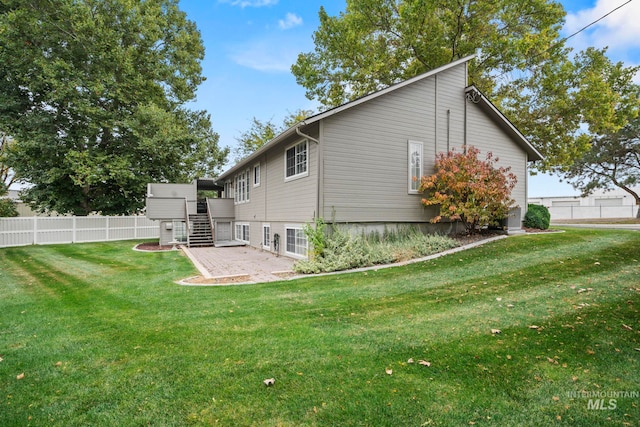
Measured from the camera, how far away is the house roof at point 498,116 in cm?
1253

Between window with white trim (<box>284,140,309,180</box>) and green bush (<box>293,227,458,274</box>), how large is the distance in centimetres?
238

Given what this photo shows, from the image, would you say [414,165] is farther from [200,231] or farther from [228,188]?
[228,188]

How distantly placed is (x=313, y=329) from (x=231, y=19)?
56.3 ft

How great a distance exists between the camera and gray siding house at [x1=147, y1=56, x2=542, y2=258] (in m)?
9.93

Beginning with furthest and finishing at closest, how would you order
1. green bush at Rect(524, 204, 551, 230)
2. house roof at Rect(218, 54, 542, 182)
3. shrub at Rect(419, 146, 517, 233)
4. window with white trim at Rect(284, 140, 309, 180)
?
green bush at Rect(524, 204, 551, 230) → window with white trim at Rect(284, 140, 309, 180) → shrub at Rect(419, 146, 517, 233) → house roof at Rect(218, 54, 542, 182)

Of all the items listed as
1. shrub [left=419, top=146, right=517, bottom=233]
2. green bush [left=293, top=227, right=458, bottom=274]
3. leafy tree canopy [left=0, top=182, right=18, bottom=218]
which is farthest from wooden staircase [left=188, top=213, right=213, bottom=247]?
shrub [left=419, top=146, right=517, bottom=233]

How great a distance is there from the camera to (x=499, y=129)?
1352 centimetres

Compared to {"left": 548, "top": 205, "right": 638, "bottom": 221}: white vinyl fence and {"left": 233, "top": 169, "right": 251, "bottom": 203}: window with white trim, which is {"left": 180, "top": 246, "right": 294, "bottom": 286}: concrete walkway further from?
{"left": 548, "top": 205, "right": 638, "bottom": 221}: white vinyl fence

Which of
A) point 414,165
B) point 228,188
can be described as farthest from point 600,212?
point 228,188

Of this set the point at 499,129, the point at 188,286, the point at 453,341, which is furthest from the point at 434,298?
the point at 499,129

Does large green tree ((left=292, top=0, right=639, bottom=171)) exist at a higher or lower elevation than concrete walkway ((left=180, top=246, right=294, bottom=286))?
higher

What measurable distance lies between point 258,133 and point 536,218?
986 inches

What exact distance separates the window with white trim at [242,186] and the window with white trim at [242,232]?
137 cm

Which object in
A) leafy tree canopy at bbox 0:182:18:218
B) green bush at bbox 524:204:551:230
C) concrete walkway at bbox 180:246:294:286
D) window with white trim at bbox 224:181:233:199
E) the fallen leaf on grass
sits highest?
window with white trim at bbox 224:181:233:199
